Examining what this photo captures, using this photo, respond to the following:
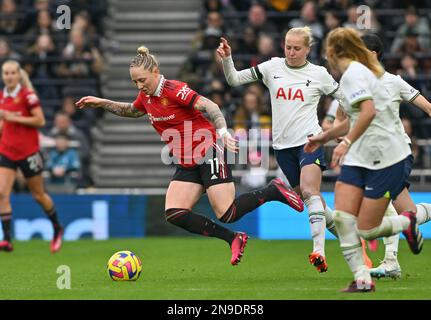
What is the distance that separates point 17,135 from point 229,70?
15.1 ft

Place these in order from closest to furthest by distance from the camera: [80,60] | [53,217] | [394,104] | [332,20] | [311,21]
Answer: [394,104], [53,217], [332,20], [311,21], [80,60]

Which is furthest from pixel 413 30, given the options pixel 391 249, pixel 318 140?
pixel 318 140

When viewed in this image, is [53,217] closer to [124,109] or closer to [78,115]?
[124,109]

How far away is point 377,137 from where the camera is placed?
28.3 ft

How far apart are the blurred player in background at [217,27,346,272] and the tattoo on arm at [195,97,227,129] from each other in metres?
0.68

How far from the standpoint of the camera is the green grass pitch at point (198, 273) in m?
9.04

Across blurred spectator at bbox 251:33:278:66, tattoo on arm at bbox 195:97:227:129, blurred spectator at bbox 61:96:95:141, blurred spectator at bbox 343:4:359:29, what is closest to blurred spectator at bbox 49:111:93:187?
blurred spectator at bbox 61:96:95:141

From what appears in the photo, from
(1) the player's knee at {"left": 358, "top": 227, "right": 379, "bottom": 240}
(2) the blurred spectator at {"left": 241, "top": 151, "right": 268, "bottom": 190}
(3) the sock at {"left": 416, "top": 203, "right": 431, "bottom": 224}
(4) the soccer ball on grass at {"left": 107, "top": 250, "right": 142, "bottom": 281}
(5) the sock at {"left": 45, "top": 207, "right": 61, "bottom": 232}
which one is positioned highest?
(1) the player's knee at {"left": 358, "top": 227, "right": 379, "bottom": 240}

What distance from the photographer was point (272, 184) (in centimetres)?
1130

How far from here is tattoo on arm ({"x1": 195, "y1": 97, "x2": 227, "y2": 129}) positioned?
400 inches

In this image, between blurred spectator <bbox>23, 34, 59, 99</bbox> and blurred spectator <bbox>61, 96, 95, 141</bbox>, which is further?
blurred spectator <bbox>23, 34, 59, 99</bbox>

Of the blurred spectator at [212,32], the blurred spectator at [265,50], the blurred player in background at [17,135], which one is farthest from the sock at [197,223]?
the blurred spectator at [212,32]

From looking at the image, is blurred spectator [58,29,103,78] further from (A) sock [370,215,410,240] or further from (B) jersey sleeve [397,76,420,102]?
(A) sock [370,215,410,240]

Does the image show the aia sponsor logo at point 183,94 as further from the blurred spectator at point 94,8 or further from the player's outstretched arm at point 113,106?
the blurred spectator at point 94,8
